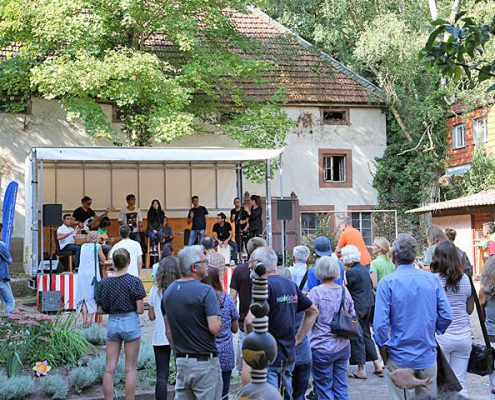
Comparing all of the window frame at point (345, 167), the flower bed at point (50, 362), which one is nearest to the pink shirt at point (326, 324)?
the flower bed at point (50, 362)

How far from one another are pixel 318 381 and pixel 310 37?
24028 mm

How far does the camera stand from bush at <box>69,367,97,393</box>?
8391 millimetres

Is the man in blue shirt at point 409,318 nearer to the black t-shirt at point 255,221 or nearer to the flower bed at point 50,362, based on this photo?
the flower bed at point 50,362

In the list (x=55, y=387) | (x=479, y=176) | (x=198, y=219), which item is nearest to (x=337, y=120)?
(x=479, y=176)

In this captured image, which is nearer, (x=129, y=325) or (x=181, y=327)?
(x=181, y=327)

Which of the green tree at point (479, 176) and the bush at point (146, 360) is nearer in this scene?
the bush at point (146, 360)

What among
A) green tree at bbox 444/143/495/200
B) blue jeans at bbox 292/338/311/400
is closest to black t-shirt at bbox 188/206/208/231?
green tree at bbox 444/143/495/200

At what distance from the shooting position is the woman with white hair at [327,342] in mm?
7016

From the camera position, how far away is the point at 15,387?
26.0 feet

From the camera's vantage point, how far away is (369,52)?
83.6 feet

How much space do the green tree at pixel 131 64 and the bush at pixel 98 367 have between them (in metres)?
12.1

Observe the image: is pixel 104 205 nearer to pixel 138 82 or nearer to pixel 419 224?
pixel 138 82

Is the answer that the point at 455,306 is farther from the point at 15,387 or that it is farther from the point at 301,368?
the point at 15,387

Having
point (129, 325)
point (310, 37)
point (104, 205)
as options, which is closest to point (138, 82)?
point (104, 205)
